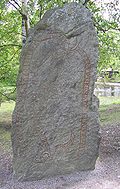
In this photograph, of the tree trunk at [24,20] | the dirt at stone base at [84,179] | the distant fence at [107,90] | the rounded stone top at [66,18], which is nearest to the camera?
the dirt at stone base at [84,179]

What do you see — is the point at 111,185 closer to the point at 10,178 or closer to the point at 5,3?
the point at 10,178

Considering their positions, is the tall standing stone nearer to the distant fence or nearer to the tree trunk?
the tree trunk

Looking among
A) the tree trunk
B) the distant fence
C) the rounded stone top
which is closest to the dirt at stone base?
the rounded stone top

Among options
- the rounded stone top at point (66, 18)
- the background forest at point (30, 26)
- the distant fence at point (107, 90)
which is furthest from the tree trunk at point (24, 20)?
the distant fence at point (107, 90)

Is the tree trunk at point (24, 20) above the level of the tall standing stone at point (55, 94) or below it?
above

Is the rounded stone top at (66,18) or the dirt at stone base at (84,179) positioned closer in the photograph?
the dirt at stone base at (84,179)

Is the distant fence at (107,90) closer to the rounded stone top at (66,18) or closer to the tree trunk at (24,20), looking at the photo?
the tree trunk at (24,20)

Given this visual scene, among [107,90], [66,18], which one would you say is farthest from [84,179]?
[107,90]

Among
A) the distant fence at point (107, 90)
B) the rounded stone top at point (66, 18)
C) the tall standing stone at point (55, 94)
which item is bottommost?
the distant fence at point (107, 90)

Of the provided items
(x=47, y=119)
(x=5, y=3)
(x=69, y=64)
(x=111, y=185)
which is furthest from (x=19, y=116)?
(x=5, y=3)

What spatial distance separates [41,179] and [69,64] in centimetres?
179

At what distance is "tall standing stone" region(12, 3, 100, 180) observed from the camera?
4957mm

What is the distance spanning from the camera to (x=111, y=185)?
187 inches

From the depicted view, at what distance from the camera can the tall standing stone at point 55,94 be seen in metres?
4.96
